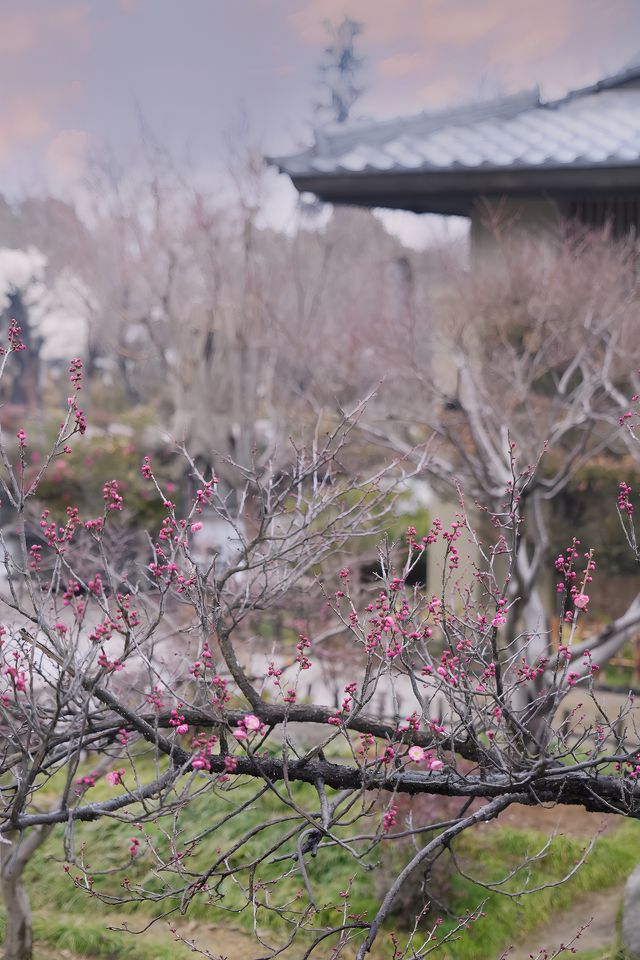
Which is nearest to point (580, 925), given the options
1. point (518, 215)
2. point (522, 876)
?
point (522, 876)

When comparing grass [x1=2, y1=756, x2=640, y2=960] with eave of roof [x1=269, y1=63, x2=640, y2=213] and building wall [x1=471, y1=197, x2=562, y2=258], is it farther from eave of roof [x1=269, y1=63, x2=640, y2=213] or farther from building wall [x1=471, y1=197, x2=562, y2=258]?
building wall [x1=471, y1=197, x2=562, y2=258]

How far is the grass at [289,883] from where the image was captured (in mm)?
6086

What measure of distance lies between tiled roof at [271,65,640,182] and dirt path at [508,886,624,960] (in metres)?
5.92

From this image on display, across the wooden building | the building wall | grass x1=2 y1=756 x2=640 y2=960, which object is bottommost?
grass x1=2 y1=756 x2=640 y2=960

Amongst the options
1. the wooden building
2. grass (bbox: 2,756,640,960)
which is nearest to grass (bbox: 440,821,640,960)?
grass (bbox: 2,756,640,960)

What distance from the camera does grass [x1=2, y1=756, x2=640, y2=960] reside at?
6086 mm

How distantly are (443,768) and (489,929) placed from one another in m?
3.60

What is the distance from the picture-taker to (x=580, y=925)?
20.6ft

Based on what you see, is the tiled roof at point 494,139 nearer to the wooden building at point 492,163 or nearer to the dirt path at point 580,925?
the wooden building at point 492,163

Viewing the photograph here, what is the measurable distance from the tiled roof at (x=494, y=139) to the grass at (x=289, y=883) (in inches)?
221

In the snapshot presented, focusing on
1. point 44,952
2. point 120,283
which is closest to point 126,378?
point 120,283

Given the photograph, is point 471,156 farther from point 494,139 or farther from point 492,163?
point 494,139

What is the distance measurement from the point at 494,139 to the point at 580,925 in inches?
278

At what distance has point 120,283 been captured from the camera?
20.3 meters
